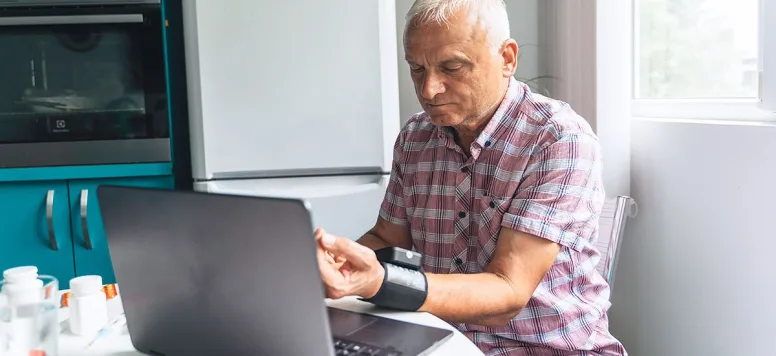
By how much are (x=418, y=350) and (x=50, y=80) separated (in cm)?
183

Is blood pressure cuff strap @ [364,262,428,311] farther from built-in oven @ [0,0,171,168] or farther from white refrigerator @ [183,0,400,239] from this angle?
built-in oven @ [0,0,171,168]

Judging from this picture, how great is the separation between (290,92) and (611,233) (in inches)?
38.3

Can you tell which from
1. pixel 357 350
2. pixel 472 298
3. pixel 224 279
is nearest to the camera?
pixel 224 279

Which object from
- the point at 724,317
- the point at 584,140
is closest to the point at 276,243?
the point at 584,140

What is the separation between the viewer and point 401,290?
3.56 ft

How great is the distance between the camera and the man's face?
1.34 m

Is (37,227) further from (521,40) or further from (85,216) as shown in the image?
(521,40)

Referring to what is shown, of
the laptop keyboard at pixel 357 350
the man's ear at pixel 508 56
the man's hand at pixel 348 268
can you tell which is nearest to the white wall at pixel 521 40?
the man's ear at pixel 508 56

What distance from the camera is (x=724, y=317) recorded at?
5.48 feet

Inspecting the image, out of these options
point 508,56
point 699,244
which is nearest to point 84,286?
point 508,56

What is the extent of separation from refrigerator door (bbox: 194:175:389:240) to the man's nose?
2.81ft

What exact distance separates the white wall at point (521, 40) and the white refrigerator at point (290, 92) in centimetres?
44

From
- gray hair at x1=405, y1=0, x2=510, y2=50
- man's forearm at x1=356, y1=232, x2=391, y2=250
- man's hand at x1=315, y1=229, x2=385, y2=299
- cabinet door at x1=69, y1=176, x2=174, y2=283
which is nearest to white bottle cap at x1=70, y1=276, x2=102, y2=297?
man's hand at x1=315, y1=229, x2=385, y2=299

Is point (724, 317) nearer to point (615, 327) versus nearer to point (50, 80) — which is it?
point (615, 327)
